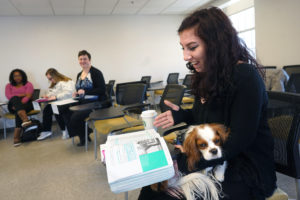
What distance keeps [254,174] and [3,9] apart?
562cm

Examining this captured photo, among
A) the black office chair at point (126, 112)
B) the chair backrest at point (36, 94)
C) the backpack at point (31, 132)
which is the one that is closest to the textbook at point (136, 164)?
the black office chair at point (126, 112)

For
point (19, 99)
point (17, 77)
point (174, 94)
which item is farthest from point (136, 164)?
point (17, 77)

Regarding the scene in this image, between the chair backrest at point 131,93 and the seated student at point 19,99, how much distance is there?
213 cm

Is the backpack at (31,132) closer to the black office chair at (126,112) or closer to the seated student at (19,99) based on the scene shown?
the seated student at (19,99)

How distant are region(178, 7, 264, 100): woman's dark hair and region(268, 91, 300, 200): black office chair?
12.4 inches

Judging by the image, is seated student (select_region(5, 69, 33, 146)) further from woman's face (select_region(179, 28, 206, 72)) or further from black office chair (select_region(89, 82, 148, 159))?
woman's face (select_region(179, 28, 206, 72))

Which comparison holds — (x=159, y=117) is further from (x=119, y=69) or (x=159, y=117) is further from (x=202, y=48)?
(x=119, y=69)

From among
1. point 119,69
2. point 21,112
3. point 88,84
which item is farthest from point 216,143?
point 119,69

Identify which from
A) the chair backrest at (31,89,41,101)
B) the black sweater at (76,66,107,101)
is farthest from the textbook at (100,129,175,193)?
the chair backrest at (31,89,41,101)

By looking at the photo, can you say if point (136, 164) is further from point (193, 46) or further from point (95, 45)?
point (95, 45)

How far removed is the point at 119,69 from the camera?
5887 millimetres

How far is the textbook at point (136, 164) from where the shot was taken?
0.66 metres

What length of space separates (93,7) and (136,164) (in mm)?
5004

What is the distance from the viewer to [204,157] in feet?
2.63
